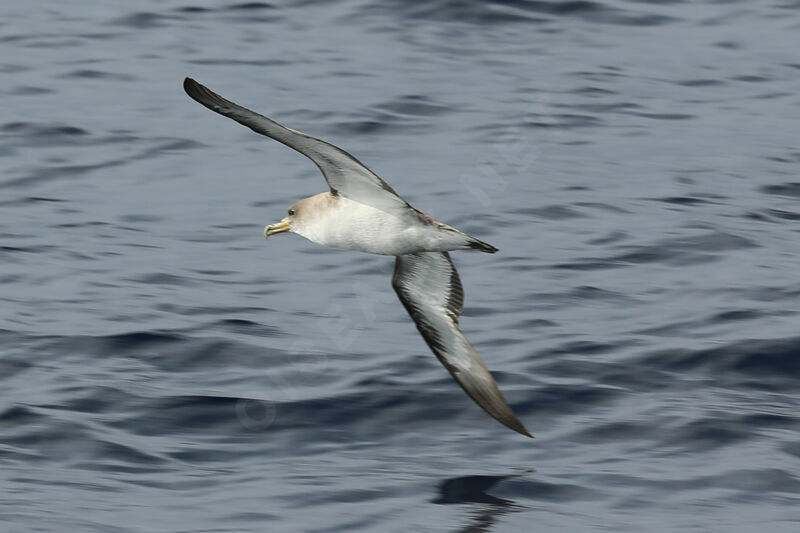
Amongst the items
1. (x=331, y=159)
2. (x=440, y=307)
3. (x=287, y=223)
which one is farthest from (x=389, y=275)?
(x=331, y=159)

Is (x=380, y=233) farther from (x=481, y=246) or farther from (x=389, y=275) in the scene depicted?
(x=389, y=275)

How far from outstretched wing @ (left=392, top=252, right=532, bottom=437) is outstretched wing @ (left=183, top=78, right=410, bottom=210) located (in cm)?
136

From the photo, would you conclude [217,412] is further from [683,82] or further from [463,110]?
[683,82]

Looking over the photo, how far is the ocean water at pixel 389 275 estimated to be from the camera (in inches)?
360

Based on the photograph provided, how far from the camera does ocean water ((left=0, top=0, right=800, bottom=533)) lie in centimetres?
914

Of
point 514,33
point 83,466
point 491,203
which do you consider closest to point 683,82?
point 514,33

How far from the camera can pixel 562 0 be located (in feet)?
69.8

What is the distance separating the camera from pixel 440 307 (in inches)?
405

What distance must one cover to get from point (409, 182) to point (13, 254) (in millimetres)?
4084

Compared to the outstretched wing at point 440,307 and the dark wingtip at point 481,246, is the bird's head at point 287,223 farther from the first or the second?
the dark wingtip at point 481,246

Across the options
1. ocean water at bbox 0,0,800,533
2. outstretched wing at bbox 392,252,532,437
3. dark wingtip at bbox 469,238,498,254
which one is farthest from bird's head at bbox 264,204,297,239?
ocean water at bbox 0,0,800,533

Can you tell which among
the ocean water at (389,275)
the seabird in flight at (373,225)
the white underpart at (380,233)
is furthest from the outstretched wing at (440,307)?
the white underpart at (380,233)

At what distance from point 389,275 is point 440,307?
251cm

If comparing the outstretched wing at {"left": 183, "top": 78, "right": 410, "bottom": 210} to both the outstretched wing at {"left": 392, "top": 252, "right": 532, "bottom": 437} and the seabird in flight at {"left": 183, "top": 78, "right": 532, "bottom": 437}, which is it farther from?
the outstretched wing at {"left": 392, "top": 252, "right": 532, "bottom": 437}
